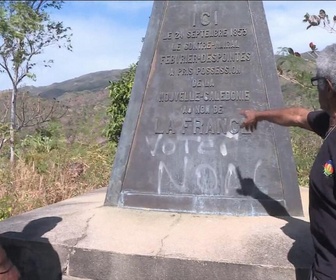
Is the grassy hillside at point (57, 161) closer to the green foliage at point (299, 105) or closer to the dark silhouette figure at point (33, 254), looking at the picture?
the green foliage at point (299, 105)

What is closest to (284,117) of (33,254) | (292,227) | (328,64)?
(328,64)

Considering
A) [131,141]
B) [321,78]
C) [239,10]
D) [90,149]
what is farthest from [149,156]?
[90,149]

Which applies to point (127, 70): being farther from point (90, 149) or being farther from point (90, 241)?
point (90, 241)

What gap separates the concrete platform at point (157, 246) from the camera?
3.04 m

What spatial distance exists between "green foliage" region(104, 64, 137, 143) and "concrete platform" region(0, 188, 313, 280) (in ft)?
16.3

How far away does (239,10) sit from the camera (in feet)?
14.3

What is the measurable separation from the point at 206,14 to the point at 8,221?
2.37m

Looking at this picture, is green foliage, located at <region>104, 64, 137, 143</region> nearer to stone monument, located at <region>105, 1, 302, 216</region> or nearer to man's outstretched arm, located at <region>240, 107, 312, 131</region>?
stone monument, located at <region>105, 1, 302, 216</region>

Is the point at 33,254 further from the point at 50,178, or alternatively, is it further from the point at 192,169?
the point at 50,178

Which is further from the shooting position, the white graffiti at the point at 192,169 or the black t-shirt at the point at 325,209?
the white graffiti at the point at 192,169

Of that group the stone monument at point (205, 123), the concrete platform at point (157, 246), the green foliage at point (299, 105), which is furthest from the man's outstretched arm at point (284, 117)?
the green foliage at point (299, 105)

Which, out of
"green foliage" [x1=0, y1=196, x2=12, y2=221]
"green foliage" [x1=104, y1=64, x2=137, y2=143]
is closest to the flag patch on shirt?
"green foliage" [x1=0, y1=196, x2=12, y2=221]

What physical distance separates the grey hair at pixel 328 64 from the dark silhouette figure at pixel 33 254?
2.12 meters

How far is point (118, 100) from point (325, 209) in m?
7.05
